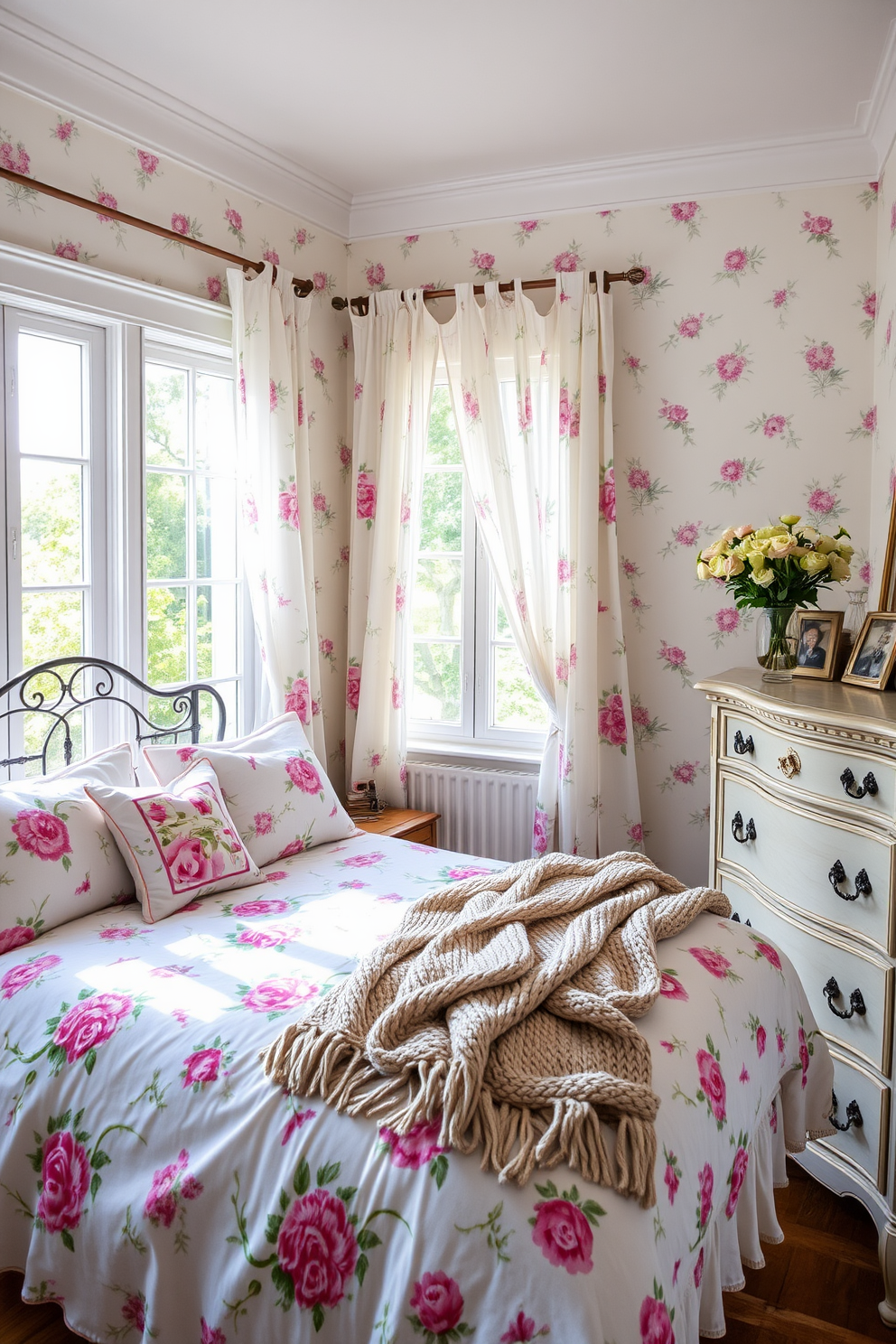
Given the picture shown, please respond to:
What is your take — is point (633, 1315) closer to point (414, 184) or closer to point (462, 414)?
point (462, 414)

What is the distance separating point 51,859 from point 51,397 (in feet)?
4.44

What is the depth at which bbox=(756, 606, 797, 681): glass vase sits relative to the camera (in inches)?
104

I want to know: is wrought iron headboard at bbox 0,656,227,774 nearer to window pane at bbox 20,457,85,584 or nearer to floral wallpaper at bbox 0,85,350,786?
window pane at bbox 20,457,85,584

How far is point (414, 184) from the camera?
361 centimetres

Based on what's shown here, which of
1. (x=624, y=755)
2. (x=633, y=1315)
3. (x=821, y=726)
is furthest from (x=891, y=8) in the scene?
(x=633, y=1315)

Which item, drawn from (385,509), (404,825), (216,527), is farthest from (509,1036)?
(385,509)

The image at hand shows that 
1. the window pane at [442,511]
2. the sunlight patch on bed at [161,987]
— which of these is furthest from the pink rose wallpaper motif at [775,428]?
the sunlight patch on bed at [161,987]

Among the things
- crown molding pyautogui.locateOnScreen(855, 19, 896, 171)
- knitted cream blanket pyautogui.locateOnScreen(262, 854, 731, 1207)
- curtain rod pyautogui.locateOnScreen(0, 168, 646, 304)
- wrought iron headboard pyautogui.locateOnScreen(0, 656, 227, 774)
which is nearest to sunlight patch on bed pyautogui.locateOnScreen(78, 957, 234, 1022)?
knitted cream blanket pyautogui.locateOnScreen(262, 854, 731, 1207)

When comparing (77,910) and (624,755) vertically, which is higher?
(624,755)

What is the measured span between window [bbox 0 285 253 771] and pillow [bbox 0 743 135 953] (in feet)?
1.34

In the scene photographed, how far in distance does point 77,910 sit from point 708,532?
2371 millimetres

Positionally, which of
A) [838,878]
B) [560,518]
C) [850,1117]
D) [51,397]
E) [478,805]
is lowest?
[850,1117]

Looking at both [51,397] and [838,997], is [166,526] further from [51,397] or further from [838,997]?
[838,997]

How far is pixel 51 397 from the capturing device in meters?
2.71
